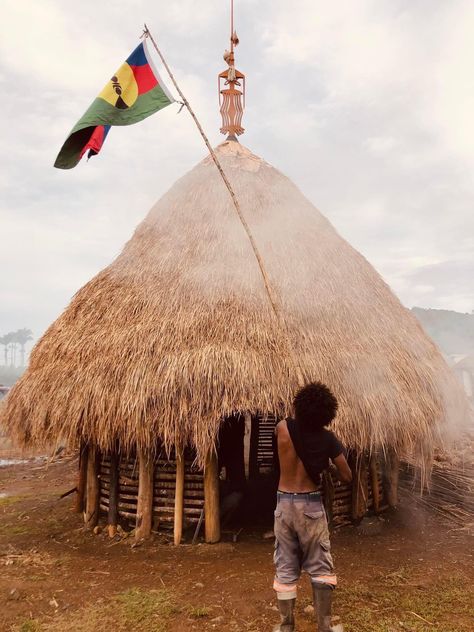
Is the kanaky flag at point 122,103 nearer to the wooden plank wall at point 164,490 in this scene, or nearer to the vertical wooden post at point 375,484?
the wooden plank wall at point 164,490

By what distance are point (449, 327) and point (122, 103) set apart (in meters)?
43.7

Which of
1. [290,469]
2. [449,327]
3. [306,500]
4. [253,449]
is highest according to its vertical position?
[449,327]

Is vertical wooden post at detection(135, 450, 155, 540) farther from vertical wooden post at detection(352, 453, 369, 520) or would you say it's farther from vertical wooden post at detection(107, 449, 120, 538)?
vertical wooden post at detection(352, 453, 369, 520)

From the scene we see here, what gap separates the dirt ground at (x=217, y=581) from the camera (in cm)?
396

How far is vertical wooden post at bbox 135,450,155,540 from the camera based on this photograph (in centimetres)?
599

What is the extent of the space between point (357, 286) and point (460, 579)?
4232 mm

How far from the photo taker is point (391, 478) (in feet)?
24.0

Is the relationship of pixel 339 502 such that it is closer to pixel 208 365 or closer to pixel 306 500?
pixel 208 365

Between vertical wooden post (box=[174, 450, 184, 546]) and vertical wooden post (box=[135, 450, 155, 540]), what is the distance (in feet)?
1.19

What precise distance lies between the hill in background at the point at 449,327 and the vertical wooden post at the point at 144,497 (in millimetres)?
35582

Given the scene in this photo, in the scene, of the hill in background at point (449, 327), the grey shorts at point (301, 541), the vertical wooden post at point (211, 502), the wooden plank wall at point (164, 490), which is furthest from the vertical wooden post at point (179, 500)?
the hill in background at point (449, 327)

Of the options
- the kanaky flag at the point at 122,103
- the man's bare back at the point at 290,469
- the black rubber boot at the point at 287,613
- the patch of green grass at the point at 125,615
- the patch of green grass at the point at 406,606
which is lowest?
the patch of green grass at the point at 125,615

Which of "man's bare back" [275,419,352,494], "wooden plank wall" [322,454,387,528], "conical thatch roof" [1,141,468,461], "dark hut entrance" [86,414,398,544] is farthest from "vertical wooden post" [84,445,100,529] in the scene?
"man's bare back" [275,419,352,494]

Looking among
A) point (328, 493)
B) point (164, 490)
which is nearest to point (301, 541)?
point (328, 493)
